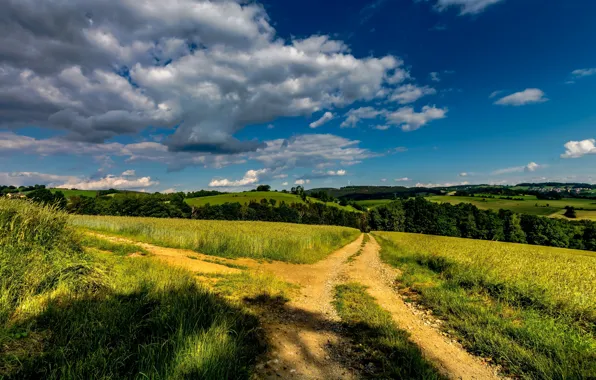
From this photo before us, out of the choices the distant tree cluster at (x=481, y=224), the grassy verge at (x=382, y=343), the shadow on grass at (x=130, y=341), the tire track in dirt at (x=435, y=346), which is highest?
the shadow on grass at (x=130, y=341)

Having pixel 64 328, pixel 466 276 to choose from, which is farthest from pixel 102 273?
pixel 466 276

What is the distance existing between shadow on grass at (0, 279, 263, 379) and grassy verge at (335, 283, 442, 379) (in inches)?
97.9

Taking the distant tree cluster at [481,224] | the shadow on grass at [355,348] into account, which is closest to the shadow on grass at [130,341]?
the shadow on grass at [355,348]

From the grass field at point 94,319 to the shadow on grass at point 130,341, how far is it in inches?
0.6

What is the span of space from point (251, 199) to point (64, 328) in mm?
96048

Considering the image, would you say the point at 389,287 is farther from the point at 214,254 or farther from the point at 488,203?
the point at 488,203

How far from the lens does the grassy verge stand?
14.9 feet

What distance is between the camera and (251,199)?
9894 centimetres

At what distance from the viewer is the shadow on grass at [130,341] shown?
327cm

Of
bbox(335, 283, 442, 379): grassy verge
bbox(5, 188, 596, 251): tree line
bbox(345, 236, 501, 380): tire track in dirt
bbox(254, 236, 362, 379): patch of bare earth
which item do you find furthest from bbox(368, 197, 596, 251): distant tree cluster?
bbox(254, 236, 362, 379): patch of bare earth

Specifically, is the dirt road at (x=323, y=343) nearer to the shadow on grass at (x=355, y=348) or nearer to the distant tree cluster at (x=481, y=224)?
the shadow on grass at (x=355, y=348)

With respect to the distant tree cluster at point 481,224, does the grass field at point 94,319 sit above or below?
above

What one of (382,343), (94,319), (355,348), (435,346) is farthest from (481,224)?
(94,319)

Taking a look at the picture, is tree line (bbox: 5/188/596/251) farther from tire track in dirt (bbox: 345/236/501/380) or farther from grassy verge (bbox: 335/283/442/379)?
tire track in dirt (bbox: 345/236/501/380)
